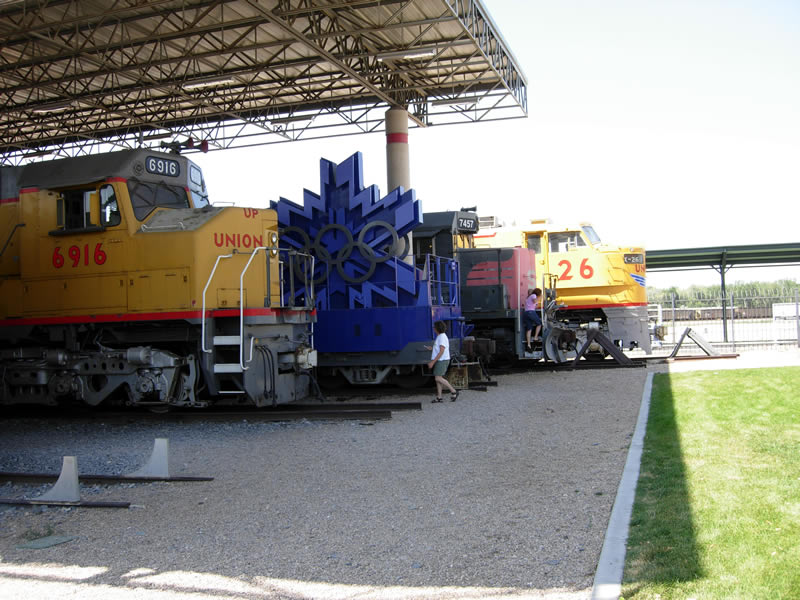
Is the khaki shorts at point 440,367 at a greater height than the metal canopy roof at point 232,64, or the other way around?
the metal canopy roof at point 232,64

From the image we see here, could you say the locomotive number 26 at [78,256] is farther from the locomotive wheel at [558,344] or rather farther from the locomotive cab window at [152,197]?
the locomotive wheel at [558,344]

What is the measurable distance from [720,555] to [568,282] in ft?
46.2

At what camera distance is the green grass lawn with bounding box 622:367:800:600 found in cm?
386

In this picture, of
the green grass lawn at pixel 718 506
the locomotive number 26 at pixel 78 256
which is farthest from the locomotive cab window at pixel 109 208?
the green grass lawn at pixel 718 506

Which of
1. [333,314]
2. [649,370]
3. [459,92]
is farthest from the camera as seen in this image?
[459,92]

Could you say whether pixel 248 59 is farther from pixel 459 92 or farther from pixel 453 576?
pixel 453 576

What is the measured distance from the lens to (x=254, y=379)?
9398mm

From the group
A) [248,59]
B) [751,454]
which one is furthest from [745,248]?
[751,454]

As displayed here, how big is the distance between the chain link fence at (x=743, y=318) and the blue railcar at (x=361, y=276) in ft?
34.7

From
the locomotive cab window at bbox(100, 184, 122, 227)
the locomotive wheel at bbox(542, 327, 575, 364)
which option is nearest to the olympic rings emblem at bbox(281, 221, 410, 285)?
the locomotive cab window at bbox(100, 184, 122, 227)

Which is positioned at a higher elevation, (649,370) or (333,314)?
(333,314)

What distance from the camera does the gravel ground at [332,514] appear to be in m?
4.27

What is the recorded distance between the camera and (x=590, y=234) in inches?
708

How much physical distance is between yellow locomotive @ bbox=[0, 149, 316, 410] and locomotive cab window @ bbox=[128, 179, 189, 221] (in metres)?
0.02
